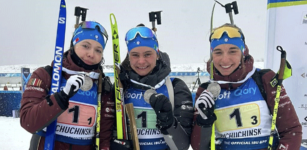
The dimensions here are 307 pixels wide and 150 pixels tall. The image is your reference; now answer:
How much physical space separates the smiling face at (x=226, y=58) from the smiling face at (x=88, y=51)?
3.83ft

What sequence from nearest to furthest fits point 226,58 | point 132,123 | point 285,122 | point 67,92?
point 67,92, point 285,122, point 226,58, point 132,123

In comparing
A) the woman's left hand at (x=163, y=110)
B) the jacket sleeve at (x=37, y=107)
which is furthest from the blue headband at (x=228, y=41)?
the jacket sleeve at (x=37, y=107)

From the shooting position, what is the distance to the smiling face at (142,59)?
8.22 feet

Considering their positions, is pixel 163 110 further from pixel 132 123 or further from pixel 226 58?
pixel 226 58

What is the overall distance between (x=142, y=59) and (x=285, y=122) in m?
1.42

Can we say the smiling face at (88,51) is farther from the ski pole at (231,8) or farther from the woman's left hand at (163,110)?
the ski pole at (231,8)

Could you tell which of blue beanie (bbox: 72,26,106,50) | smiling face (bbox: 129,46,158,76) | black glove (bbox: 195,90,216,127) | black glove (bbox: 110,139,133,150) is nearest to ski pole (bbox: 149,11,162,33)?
smiling face (bbox: 129,46,158,76)

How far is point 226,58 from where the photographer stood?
7.47 ft

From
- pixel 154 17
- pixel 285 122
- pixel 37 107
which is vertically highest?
pixel 154 17

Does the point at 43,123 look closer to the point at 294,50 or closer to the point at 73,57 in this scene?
the point at 73,57

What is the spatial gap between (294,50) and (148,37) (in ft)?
6.88

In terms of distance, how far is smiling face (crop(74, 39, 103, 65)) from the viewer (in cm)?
246

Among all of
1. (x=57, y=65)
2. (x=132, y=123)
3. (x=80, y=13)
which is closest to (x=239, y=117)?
(x=132, y=123)

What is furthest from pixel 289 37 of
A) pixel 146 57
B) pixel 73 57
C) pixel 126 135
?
pixel 73 57
